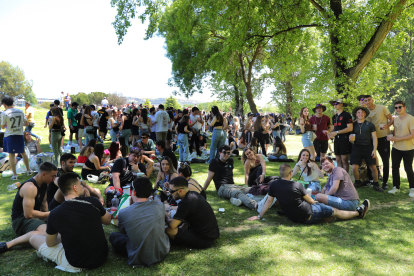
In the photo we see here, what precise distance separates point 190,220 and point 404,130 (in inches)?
210

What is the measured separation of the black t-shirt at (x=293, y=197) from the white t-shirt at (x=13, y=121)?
6289 mm

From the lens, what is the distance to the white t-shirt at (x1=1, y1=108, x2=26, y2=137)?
6.91 meters

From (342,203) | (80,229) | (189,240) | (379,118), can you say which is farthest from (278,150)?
(80,229)

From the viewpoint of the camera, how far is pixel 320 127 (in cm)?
845

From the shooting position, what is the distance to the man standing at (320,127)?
27.7ft

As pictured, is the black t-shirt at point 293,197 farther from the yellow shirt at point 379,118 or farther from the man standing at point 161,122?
the man standing at point 161,122

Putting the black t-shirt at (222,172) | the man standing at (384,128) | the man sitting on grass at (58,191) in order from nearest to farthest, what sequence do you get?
the man sitting on grass at (58,191), the black t-shirt at (222,172), the man standing at (384,128)

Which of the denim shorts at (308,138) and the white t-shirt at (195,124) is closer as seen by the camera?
the denim shorts at (308,138)

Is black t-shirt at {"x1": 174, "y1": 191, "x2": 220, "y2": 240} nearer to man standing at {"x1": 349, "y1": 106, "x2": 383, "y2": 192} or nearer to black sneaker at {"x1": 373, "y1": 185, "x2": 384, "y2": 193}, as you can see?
man standing at {"x1": 349, "y1": 106, "x2": 383, "y2": 192}

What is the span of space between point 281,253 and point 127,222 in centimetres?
200

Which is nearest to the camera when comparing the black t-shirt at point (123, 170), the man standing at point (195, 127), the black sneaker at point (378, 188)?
the black t-shirt at point (123, 170)

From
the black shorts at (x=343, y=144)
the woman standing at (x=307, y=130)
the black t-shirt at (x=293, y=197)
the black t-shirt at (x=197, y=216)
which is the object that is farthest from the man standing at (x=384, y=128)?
the black t-shirt at (x=197, y=216)

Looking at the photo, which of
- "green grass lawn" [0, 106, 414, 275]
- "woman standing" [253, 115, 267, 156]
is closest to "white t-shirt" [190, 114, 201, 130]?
"woman standing" [253, 115, 267, 156]

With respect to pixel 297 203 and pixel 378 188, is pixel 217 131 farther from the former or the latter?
pixel 297 203
